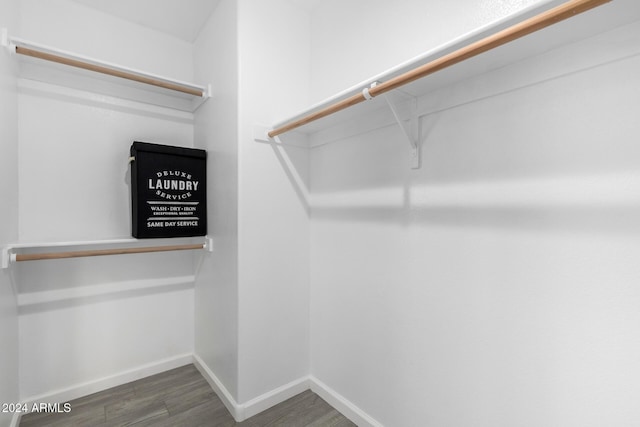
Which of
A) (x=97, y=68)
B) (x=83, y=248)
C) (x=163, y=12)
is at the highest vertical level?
(x=163, y=12)

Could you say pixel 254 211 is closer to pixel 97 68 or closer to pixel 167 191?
pixel 167 191

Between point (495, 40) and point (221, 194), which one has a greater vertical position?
point (495, 40)

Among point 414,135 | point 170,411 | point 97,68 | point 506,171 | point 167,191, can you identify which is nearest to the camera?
point 506,171

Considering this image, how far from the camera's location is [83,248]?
1.82 metres

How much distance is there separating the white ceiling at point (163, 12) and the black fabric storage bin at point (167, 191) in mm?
859

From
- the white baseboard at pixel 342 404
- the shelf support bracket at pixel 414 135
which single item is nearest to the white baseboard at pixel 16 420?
the white baseboard at pixel 342 404

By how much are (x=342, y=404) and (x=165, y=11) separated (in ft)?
8.39

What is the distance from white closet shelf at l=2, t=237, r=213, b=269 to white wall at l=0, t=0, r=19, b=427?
64 mm

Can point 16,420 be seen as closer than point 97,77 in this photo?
Yes

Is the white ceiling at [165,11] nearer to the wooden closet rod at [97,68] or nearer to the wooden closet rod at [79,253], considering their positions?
the wooden closet rod at [97,68]

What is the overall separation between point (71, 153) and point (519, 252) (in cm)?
Result: 233

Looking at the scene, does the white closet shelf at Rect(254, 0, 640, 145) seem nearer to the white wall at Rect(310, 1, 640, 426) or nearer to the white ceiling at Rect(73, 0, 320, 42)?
the white wall at Rect(310, 1, 640, 426)

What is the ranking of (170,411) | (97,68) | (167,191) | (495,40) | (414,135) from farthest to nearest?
(167,191) → (170,411) → (97,68) → (414,135) → (495,40)

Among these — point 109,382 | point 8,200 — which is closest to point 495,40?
point 8,200
